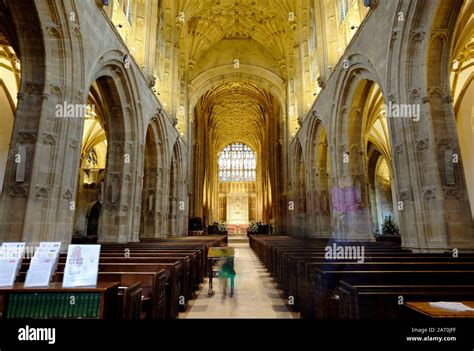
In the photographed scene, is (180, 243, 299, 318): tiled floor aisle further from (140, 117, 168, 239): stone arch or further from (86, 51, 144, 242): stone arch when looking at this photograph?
(140, 117, 168, 239): stone arch

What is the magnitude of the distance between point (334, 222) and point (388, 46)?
612cm

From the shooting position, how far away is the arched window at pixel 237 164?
145 ft

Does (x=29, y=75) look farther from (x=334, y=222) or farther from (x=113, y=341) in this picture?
(x=334, y=222)

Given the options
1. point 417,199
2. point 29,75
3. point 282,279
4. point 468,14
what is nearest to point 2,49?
point 29,75

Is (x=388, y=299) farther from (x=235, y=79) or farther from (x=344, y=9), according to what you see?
(x=235, y=79)

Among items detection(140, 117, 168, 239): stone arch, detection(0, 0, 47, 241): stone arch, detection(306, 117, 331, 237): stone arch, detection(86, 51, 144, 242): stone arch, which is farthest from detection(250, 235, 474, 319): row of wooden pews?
detection(140, 117, 168, 239): stone arch

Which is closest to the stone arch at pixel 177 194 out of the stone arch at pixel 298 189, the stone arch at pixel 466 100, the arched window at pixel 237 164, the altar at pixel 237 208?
the stone arch at pixel 298 189

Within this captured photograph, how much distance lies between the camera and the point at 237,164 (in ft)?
146

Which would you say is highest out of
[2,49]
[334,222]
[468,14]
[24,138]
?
[2,49]

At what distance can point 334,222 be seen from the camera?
1051 cm

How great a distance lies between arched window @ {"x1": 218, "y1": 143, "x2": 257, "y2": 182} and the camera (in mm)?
44125

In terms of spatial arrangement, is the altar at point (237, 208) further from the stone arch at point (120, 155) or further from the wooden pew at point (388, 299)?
the wooden pew at point (388, 299)

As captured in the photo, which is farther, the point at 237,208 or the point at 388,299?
the point at 237,208

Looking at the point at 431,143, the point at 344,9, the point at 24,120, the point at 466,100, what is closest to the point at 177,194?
the point at 24,120
